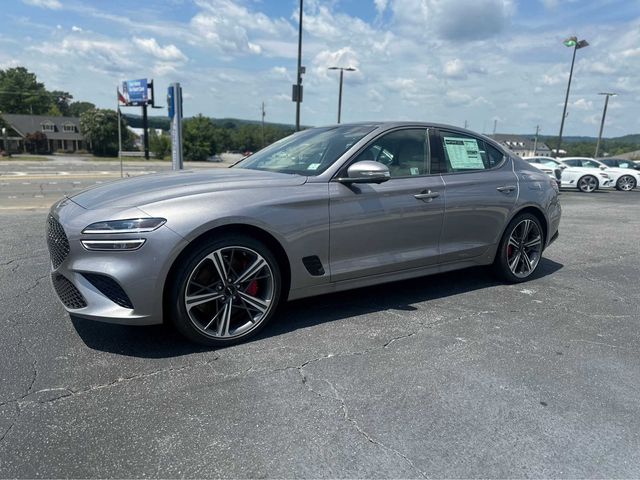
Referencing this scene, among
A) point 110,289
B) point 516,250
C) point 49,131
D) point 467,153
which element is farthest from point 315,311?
point 49,131

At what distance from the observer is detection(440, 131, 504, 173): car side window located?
14.3ft

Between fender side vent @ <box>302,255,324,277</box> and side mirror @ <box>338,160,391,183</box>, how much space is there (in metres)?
0.63

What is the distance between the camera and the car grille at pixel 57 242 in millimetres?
3021

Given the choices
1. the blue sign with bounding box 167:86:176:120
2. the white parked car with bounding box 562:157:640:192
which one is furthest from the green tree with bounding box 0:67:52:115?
the white parked car with bounding box 562:157:640:192

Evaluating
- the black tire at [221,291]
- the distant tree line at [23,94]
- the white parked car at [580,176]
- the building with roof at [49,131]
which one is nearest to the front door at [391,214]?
the black tire at [221,291]

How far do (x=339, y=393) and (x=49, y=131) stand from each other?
95.5 meters

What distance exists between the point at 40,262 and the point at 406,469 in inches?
188

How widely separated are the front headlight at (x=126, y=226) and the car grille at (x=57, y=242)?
0.23 m

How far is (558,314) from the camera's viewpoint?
13.4ft

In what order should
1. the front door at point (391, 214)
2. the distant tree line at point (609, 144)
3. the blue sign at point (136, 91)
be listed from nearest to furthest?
the front door at point (391, 214) → the blue sign at point (136, 91) → the distant tree line at point (609, 144)

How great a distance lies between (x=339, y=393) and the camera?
270cm

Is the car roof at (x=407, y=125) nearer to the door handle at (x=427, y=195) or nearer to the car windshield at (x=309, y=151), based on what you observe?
the car windshield at (x=309, y=151)

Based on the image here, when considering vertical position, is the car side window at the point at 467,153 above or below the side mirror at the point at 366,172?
above

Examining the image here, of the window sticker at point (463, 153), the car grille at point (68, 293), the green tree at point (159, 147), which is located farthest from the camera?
the green tree at point (159, 147)
